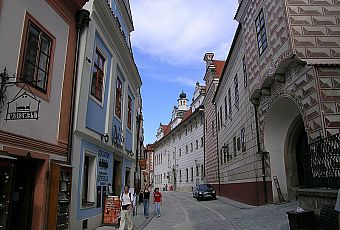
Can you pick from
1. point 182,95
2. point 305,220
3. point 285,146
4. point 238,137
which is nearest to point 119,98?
point 285,146

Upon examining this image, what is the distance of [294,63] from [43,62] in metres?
9.23

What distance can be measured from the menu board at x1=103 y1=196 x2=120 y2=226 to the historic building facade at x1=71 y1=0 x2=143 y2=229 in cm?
33

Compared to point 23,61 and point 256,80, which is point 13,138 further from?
point 256,80

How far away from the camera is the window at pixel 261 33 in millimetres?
15475

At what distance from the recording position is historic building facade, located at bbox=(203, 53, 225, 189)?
1358 inches

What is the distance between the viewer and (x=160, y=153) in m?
71.0

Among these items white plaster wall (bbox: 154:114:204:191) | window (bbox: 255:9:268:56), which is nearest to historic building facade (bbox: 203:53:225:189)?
white plaster wall (bbox: 154:114:204:191)

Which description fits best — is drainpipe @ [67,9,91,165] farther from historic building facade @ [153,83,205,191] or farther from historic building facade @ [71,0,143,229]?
historic building facade @ [153,83,205,191]

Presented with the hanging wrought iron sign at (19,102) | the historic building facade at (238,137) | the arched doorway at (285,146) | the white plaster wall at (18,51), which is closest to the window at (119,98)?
the white plaster wall at (18,51)

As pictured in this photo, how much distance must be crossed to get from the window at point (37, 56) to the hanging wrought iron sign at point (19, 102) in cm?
31

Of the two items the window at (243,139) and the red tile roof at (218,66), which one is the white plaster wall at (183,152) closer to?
the red tile roof at (218,66)

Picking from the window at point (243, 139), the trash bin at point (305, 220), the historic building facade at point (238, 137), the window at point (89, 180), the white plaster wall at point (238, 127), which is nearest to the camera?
the trash bin at point (305, 220)

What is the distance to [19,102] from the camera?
7.29m

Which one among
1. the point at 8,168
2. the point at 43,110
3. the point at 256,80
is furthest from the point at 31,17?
the point at 256,80
